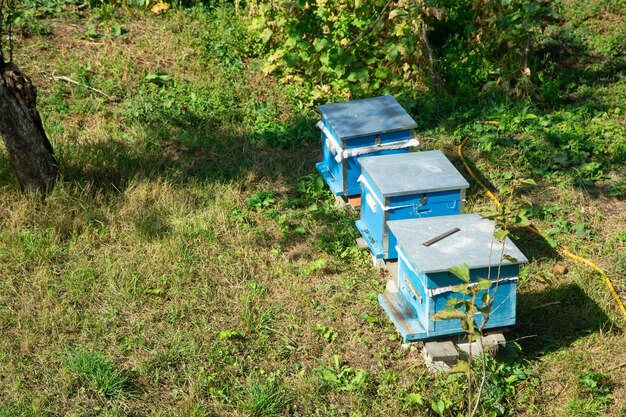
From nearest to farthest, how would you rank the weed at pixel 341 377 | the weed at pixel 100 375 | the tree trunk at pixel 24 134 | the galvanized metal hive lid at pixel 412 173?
the weed at pixel 100 375
the weed at pixel 341 377
the galvanized metal hive lid at pixel 412 173
the tree trunk at pixel 24 134

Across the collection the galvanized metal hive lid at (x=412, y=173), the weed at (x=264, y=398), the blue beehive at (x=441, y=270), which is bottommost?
the weed at (x=264, y=398)

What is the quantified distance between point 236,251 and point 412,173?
5.39ft

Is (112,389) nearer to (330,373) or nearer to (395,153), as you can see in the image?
(330,373)

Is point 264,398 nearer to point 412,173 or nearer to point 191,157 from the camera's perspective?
point 412,173

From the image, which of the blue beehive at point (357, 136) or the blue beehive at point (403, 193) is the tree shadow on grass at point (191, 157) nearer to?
the blue beehive at point (357, 136)

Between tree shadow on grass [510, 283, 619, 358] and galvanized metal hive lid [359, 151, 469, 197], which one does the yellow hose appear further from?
galvanized metal hive lid [359, 151, 469, 197]

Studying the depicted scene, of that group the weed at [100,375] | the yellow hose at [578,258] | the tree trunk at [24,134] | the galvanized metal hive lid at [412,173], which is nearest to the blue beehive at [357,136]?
the galvanized metal hive lid at [412,173]

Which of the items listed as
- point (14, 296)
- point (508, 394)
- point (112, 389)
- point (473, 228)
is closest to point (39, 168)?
point (14, 296)

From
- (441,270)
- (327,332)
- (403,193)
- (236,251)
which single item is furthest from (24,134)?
(441,270)

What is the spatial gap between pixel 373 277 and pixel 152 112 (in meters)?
3.61

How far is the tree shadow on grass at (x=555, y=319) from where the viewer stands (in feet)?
18.4

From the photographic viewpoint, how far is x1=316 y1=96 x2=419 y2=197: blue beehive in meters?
6.75

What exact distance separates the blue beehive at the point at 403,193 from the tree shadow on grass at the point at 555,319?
949 millimetres

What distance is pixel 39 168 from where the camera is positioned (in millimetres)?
6844
